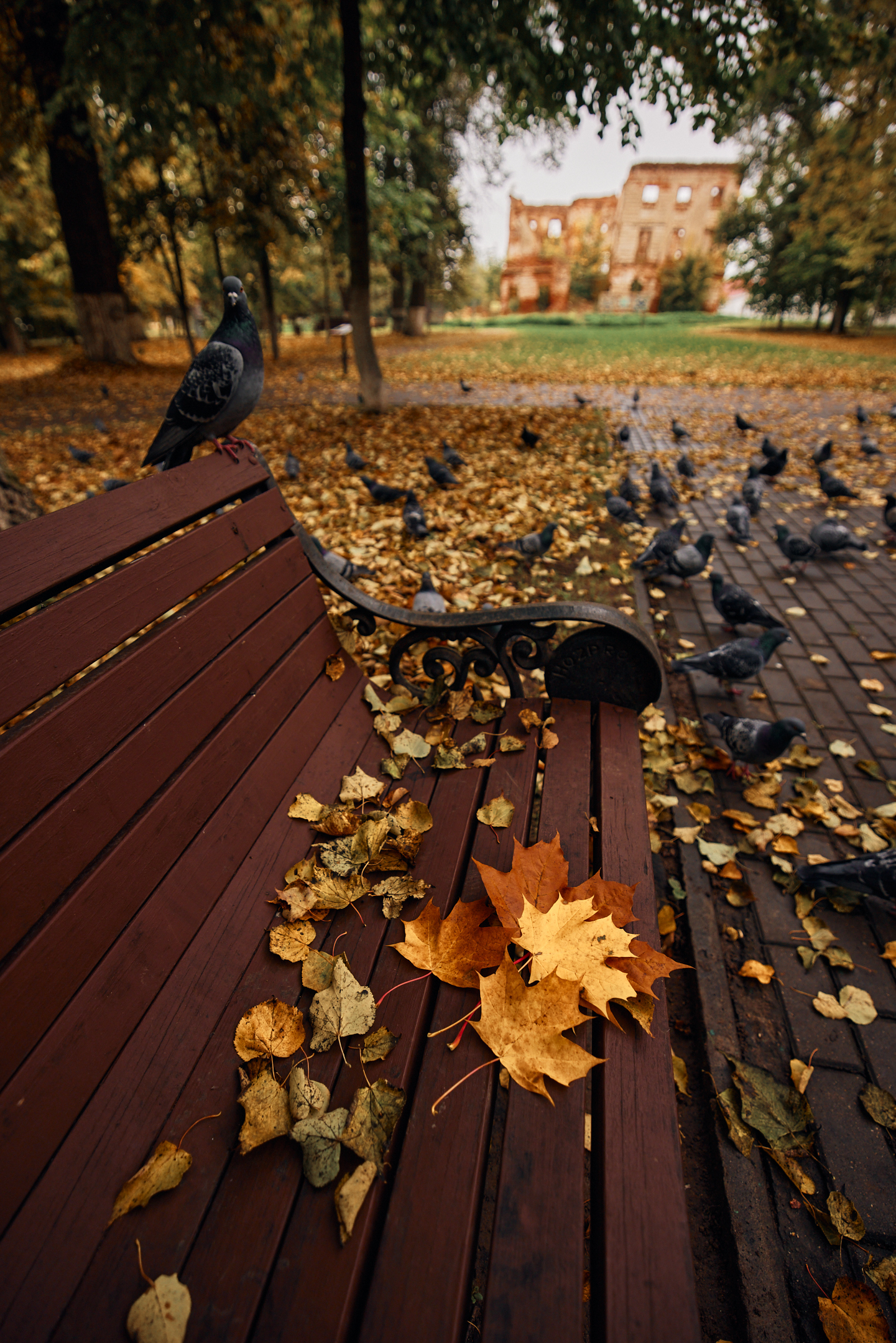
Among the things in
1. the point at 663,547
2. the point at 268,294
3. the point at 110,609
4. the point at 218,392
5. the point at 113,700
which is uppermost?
the point at 268,294

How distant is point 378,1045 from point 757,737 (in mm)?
2251

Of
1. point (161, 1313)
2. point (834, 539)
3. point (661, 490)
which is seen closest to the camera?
point (161, 1313)

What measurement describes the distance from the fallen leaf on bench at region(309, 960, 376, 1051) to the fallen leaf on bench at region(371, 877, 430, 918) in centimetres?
18

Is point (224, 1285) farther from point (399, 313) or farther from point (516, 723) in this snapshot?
point (399, 313)

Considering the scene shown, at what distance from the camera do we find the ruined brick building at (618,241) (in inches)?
2165

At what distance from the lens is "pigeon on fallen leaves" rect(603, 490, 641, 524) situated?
556 cm

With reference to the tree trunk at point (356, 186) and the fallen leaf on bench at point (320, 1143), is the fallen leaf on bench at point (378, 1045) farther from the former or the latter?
the tree trunk at point (356, 186)

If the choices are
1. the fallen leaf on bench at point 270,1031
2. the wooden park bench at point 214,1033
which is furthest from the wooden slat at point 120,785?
the fallen leaf on bench at point 270,1031

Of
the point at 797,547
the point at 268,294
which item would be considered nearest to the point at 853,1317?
the point at 797,547

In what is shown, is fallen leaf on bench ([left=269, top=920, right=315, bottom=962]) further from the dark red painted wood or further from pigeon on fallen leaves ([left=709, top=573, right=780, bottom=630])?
pigeon on fallen leaves ([left=709, top=573, right=780, bottom=630])

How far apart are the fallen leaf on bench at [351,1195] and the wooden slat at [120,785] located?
2.21 ft

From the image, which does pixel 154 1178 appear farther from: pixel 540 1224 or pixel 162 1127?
pixel 540 1224

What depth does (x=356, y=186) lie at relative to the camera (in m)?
7.62

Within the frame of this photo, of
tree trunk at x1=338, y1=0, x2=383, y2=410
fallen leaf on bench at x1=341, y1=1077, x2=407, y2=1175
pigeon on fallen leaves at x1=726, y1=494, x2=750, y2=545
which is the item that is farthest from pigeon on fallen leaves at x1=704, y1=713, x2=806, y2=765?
tree trunk at x1=338, y1=0, x2=383, y2=410
